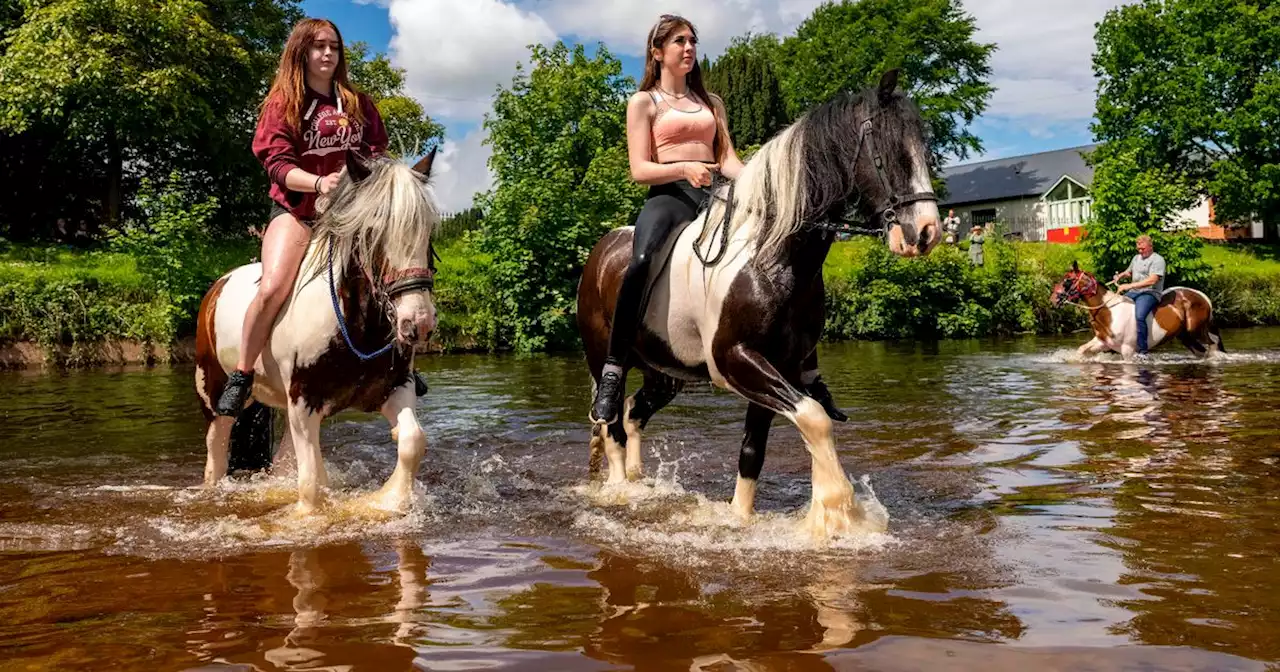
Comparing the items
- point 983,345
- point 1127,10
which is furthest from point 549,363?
point 1127,10

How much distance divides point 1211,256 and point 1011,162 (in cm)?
3055

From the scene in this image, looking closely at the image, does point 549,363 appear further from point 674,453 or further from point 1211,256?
point 1211,256

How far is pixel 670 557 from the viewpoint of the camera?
202 inches

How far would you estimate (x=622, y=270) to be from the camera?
716 centimetres

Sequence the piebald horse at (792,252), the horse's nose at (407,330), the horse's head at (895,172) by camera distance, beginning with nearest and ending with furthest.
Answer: the horse's head at (895,172) < the piebald horse at (792,252) < the horse's nose at (407,330)

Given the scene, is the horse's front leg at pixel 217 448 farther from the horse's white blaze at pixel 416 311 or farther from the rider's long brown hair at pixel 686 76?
the rider's long brown hair at pixel 686 76

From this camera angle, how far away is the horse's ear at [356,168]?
19.7 feet

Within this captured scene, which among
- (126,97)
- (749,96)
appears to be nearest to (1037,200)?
(749,96)

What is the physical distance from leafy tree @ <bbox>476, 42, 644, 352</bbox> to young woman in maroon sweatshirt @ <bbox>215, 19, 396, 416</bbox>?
2127 centimetres

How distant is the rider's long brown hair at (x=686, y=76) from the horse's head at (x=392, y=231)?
157 centimetres

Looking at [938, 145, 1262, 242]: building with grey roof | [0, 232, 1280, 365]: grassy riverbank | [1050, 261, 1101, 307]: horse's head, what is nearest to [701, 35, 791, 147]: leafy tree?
[938, 145, 1262, 242]: building with grey roof

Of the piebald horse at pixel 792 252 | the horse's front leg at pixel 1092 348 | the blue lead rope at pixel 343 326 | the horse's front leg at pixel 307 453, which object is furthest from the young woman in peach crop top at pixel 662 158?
the horse's front leg at pixel 1092 348

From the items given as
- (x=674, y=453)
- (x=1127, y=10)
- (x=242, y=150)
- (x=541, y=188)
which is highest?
(x=1127, y=10)

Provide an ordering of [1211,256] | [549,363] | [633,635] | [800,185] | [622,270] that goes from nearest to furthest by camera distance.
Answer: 1. [633,635]
2. [800,185]
3. [622,270]
4. [549,363]
5. [1211,256]
